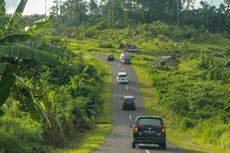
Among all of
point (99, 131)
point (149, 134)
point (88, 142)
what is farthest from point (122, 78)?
point (149, 134)

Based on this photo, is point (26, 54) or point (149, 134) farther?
point (149, 134)

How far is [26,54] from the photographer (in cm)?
1806

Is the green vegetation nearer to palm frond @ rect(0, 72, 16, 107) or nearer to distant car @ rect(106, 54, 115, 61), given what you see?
palm frond @ rect(0, 72, 16, 107)

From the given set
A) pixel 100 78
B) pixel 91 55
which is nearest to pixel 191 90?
pixel 100 78

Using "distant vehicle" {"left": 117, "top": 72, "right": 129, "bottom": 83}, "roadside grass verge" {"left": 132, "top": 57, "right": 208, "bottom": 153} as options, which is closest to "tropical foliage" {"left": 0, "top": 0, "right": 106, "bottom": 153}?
"roadside grass verge" {"left": 132, "top": 57, "right": 208, "bottom": 153}

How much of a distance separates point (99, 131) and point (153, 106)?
2023 centimetres

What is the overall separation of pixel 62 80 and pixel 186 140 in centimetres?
2018

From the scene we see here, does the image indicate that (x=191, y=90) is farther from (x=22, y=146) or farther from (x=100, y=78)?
(x=22, y=146)

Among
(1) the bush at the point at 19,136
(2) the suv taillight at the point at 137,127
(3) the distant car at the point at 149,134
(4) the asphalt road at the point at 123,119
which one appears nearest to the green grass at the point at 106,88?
(4) the asphalt road at the point at 123,119

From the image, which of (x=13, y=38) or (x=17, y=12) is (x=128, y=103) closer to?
(x=17, y=12)

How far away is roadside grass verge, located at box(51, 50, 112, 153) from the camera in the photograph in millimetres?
28656

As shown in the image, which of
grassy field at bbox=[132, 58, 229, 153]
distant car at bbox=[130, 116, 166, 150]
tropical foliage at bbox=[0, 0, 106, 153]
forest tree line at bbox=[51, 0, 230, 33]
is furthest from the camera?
forest tree line at bbox=[51, 0, 230, 33]

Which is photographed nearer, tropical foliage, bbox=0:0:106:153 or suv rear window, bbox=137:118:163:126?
tropical foliage, bbox=0:0:106:153

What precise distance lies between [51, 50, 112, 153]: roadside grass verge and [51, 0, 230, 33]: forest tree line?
58607 mm
